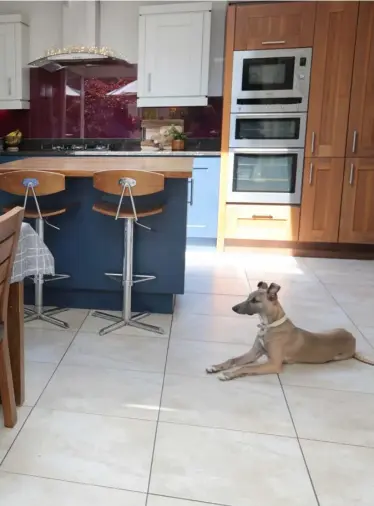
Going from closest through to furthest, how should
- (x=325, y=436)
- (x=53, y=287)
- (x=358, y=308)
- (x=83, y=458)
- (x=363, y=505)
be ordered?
(x=363, y=505) → (x=83, y=458) → (x=325, y=436) → (x=53, y=287) → (x=358, y=308)

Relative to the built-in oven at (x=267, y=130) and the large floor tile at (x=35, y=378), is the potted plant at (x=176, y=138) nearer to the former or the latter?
the built-in oven at (x=267, y=130)

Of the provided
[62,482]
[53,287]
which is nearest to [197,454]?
[62,482]

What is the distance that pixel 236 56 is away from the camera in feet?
13.8

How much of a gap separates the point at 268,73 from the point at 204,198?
1258mm

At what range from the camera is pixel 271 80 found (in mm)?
4215

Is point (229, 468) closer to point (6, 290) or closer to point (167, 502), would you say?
point (167, 502)

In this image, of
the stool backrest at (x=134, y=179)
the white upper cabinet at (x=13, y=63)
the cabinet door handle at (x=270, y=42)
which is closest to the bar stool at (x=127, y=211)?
the stool backrest at (x=134, y=179)

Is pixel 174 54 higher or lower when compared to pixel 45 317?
higher

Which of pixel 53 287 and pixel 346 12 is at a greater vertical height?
pixel 346 12

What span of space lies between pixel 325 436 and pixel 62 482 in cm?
95

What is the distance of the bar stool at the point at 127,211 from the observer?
8.08ft

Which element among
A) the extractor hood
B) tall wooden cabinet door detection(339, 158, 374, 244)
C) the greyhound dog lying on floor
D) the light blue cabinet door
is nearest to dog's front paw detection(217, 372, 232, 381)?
the greyhound dog lying on floor

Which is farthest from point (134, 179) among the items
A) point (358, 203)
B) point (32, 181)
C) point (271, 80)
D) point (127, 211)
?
point (358, 203)

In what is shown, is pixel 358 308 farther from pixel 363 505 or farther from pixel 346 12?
pixel 346 12
